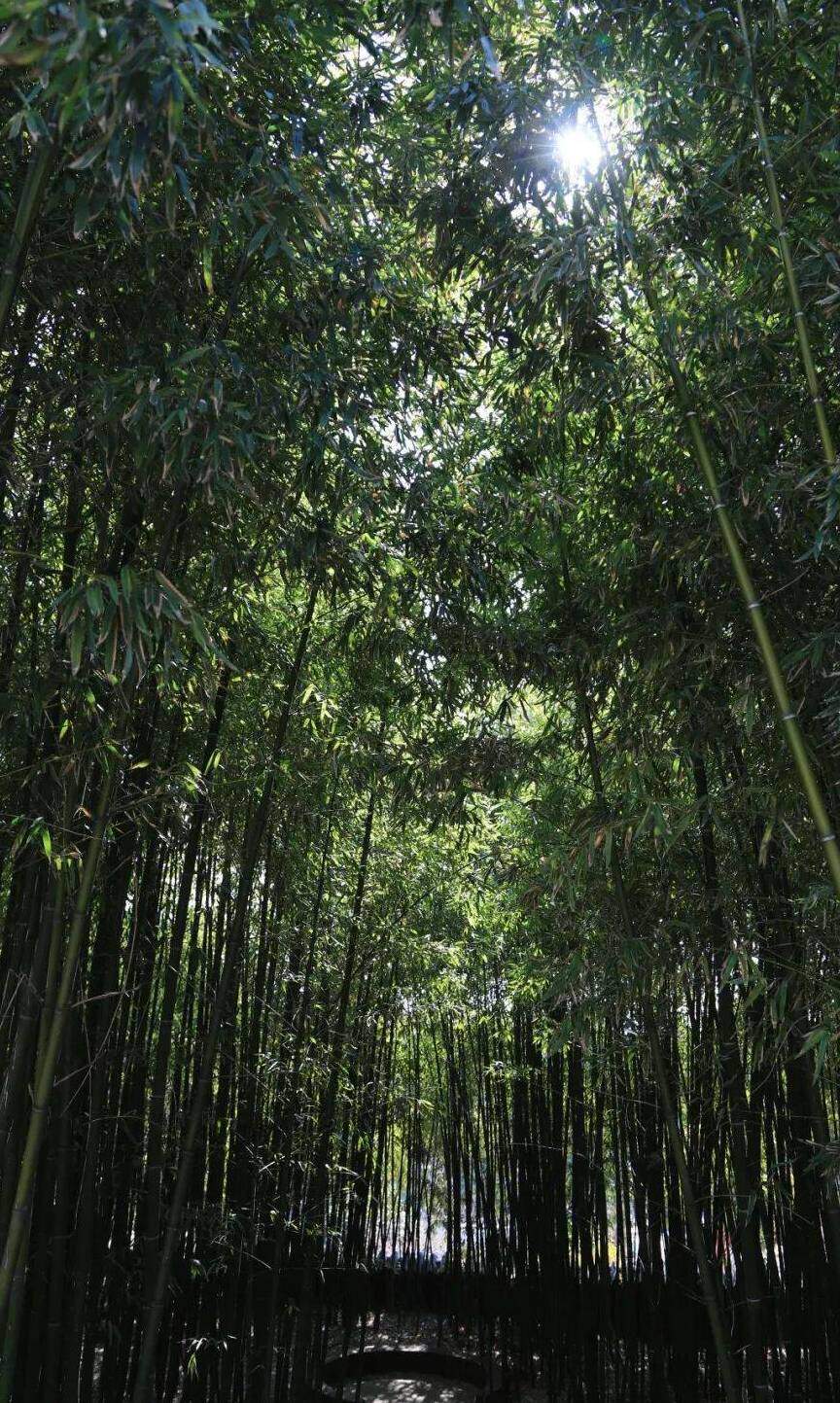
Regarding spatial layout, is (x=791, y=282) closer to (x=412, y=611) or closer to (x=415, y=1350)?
(x=412, y=611)

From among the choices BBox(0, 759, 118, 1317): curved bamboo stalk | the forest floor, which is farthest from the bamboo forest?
the forest floor

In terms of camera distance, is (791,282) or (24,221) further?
(791,282)

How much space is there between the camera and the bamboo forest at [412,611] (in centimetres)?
255

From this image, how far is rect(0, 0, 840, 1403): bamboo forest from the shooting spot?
2549 mm

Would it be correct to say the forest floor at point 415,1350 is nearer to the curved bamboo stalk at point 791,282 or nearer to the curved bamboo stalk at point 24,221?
the curved bamboo stalk at point 791,282

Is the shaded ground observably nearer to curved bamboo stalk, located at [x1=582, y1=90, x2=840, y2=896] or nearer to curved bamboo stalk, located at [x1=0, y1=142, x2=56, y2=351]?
curved bamboo stalk, located at [x1=582, y1=90, x2=840, y2=896]

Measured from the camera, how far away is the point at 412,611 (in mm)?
3895

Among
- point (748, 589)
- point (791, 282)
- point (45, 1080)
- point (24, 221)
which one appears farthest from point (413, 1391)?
point (24, 221)

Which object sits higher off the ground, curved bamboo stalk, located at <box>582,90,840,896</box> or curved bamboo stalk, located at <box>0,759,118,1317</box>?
curved bamboo stalk, located at <box>582,90,840,896</box>

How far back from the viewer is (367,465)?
3283 mm

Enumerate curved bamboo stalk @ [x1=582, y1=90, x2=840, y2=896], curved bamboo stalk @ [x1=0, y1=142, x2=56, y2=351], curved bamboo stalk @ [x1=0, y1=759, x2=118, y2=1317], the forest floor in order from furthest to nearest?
the forest floor
curved bamboo stalk @ [x1=0, y1=759, x2=118, y2=1317]
curved bamboo stalk @ [x1=582, y1=90, x2=840, y2=896]
curved bamboo stalk @ [x1=0, y1=142, x2=56, y2=351]

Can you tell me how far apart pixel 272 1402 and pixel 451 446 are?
414cm

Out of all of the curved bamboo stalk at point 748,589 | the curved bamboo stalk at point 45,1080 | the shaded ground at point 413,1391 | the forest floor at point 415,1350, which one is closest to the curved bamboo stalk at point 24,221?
the curved bamboo stalk at point 45,1080

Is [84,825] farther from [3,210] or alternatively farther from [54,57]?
[54,57]
